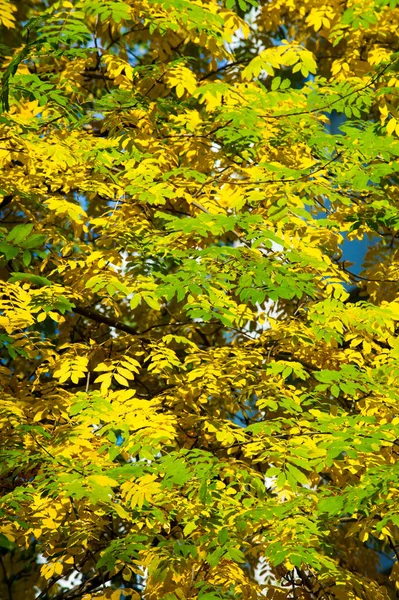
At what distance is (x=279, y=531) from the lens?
557cm

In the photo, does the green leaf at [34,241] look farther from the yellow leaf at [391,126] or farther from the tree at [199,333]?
the yellow leaf at [391,126]

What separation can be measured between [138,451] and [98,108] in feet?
10.1

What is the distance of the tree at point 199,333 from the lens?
222 inches

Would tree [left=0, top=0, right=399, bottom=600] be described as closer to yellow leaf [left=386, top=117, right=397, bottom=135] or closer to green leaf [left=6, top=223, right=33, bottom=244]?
yellow leaf [left=386, top=117, right=397, bottom=135]

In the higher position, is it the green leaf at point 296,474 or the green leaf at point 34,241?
the green leaf at point 34,241

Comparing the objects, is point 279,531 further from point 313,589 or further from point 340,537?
point 340,537

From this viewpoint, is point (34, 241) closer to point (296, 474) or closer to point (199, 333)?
point (296, 474)

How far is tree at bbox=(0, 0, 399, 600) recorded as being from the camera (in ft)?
18.5

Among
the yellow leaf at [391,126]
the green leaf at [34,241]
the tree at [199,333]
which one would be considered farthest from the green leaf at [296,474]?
the green leaf at [34,241]

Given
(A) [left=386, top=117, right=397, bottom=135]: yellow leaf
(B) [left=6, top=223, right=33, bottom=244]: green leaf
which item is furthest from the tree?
(B) [left=6, top=223, right=33, bottom=244]: green leaf

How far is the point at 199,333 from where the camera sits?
8.86 m

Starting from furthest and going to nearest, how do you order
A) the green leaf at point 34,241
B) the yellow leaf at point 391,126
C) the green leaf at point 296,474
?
the yellow leaf at point 391,126 < the green leaf at point 296,474 < the green leaf at point 34,241

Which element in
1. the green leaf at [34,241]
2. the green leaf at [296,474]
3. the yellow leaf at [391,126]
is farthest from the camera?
the yellow leaf at [391,126]

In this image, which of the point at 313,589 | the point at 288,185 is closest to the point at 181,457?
the point at 313,589
